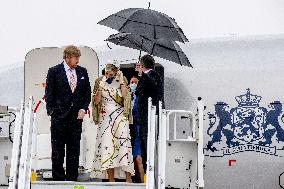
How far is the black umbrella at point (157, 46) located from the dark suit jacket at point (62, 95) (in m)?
1.67

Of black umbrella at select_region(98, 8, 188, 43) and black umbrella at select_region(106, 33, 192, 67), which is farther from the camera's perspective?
black umbrella at select_region(106, 33, 192, 67)

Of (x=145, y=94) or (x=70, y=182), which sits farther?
(x=145, y=94)

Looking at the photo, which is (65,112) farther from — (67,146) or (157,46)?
(157,46)

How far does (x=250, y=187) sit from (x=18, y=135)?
450 cm

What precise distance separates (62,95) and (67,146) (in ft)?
2.07

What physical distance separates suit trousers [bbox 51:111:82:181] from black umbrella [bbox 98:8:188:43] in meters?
1.65

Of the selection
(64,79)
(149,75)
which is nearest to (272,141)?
(149,75)

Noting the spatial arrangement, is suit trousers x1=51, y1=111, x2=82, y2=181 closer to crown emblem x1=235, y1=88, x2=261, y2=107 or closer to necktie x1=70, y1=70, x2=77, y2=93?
necktie x1=70, y1=70, x2=77, y2=93

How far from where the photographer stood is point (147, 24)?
316 inches

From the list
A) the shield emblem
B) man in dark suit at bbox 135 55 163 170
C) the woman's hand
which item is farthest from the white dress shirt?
the shield emblem

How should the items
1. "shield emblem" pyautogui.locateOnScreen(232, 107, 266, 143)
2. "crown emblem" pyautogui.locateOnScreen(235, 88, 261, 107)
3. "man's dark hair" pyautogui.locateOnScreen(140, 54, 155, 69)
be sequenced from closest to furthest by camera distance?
"man's dark hair" pyautogui.locateOnScreen(140, 54, 155, 69), "shield emblem" pyautogui.locateOnScreen(232, 107, 266, 143), "crown emblem" pyautogui.locateOnScreen(235, 88, 261, 107)

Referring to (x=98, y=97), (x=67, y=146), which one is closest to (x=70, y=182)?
(x=67, y=146)

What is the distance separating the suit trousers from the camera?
6918 mm

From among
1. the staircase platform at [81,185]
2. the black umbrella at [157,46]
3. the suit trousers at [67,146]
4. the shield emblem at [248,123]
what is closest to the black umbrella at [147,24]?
the black umbrella at [157,46]
